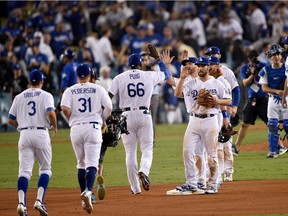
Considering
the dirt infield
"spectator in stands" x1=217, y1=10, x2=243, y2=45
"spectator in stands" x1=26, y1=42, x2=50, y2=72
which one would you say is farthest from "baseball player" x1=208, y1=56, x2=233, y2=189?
"spectator in stands" x1=217, y1=10, x2=243, y2=45

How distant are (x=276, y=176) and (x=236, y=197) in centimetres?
305

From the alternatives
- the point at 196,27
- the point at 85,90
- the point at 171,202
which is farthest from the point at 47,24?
the point at 171,202

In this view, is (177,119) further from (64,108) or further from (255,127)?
(64,108)

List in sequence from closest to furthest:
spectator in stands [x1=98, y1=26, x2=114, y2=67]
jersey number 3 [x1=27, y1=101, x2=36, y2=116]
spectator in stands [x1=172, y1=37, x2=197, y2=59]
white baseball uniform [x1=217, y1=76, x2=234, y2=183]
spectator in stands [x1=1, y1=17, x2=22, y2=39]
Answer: jersey number 3 [x1=27, y1=101, x2=36, y2=116] → white baseball uniform [x1=217, y1=76, x2=234, y2=183] → spectator in stands [x1=172, y1=37, x2=197, y2=59] → spectator in stands [x1=98, y1=26, x2=114, y2=67] → spectator in stands [x1=1, y1=17, x2=22, y2=39]

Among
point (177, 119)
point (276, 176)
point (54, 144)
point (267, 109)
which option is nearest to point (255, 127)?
point (177, 119)

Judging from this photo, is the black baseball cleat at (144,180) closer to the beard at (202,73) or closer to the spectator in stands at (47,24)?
the beard at (202,73)

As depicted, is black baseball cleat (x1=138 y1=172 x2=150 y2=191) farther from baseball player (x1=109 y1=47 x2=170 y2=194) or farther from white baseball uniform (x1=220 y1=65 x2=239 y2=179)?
white baseball uniform (x1=220 y1=65 x2=239 y2=179)

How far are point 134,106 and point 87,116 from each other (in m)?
1.84

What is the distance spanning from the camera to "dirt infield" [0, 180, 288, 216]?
41.8 feet

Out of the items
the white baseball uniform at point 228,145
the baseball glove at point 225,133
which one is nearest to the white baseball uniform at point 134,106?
the baseball glove at point 225,133

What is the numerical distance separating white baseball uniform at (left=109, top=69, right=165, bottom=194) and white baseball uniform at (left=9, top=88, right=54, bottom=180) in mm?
2093

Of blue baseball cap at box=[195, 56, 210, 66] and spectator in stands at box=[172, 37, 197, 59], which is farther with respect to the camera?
spectator in stands at box=[172, 37, 197, 59]

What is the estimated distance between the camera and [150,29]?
32469 mm

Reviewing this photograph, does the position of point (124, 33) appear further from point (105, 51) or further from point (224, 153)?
point (224, 153)
